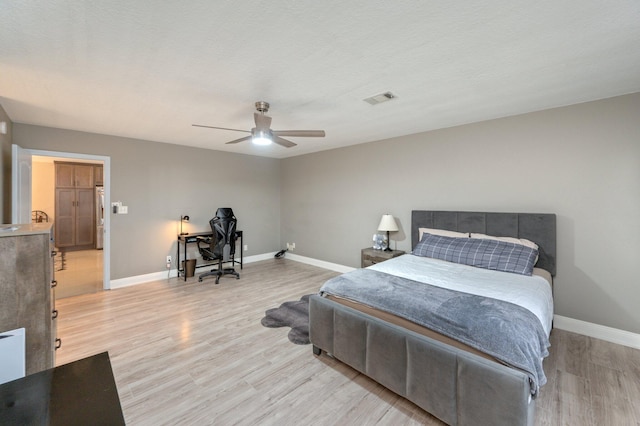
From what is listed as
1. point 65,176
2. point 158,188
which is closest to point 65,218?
point 65,176

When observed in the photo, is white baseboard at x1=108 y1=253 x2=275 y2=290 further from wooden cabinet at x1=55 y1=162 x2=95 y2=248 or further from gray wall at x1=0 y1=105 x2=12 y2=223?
wooden cabinet at x1=55 y1=162 x2=95 y2=248

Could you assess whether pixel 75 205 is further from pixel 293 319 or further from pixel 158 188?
pixel 293 319

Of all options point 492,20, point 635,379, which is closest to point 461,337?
point 635,379

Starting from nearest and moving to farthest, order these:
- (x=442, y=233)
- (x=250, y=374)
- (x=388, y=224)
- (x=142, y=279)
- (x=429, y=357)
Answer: (x=429, y=357)
(x=250, y=374)
(x=442, y=233)
(x=388, y=224)
(x=142, y=279)

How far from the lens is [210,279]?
4.80 meters

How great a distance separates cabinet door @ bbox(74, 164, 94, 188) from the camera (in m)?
7.09

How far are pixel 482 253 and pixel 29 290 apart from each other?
12.6 ft

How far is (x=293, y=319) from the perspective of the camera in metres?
3.22

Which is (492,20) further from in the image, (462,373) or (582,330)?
(582,330)

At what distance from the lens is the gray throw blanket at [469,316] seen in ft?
5.09

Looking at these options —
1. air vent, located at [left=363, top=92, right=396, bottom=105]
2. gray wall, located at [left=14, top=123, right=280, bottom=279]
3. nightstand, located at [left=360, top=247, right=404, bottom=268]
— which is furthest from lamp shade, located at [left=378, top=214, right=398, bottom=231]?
gray wall, located at [left=14, top=123, right=280, bottom=279]

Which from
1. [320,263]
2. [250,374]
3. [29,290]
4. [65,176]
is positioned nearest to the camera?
[29,290]

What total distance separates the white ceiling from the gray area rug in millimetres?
2434

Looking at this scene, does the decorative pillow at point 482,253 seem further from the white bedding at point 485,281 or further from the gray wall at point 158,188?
the gray wall at point 158,188
